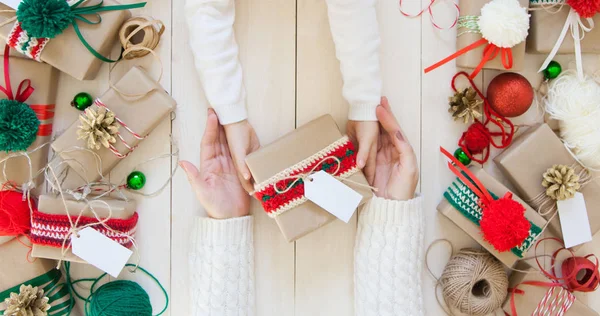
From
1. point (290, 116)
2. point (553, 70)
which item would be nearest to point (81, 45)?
point (290, 116)

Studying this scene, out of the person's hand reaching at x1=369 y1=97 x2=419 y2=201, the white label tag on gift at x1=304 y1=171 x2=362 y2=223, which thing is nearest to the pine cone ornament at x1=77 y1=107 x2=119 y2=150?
the white label tag on gift at x1=304 y1=171 x2=362 y2=223

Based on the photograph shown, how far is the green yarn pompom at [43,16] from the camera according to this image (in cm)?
101

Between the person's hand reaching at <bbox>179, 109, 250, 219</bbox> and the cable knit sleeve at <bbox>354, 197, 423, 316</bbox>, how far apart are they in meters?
0.32

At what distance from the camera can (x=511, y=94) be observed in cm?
120

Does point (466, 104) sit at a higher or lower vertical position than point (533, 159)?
higher

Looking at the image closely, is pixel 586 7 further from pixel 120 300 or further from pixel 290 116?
pixel 120 300

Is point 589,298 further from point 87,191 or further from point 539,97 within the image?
point 87,191

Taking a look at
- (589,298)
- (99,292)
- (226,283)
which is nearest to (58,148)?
(99,292)

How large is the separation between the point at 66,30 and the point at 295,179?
61 cm

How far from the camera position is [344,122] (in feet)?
4.09

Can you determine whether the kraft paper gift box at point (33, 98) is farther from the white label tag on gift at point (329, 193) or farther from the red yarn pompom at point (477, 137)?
the red yarn pompom at point (477, 137)

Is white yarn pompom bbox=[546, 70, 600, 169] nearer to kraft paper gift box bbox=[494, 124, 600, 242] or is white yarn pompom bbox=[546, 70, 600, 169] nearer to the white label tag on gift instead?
kraft paper gift box bbox=[494, 124, 600, 242]

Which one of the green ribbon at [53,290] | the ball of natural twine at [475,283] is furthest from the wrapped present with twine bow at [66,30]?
the ball of natural twine at [475,283]

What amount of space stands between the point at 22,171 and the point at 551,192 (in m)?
1.26
